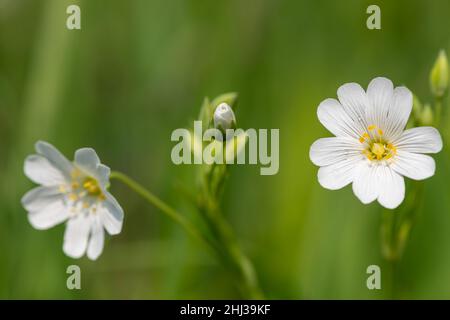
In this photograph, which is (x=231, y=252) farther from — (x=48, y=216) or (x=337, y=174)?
(x=48, y=216)

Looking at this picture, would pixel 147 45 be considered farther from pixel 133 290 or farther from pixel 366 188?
pixel 366 188

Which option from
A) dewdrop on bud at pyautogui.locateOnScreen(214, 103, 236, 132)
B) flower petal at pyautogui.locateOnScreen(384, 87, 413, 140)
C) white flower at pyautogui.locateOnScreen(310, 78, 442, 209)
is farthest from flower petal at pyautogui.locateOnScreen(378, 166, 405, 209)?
dewdrop on bud at pyautogui.locateOnScreen(214, 103, 236, 132)

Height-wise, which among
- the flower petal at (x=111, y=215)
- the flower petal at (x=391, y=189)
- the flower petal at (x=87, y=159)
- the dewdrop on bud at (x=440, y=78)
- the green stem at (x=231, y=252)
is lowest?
the green stem at (x=231, y=252)

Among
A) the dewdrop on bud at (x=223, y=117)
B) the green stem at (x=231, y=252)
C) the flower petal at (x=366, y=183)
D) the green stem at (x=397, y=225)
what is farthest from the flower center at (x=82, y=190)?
the green stem at (x=397, y=225)

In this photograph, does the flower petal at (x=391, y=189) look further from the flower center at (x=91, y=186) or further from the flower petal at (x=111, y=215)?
the flower center at (x=91, y=186)

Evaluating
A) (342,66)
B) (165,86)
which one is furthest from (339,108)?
(165,86)

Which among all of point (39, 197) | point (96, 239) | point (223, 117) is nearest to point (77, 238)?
point (96, 239)

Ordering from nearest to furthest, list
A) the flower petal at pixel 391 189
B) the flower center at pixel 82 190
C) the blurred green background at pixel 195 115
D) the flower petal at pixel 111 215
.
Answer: the flower petal at pixel 391 189 → the flower petal at pixel 111 215 → the flower center at pixel 82 190 → the blurred green background at pixel 195 115
